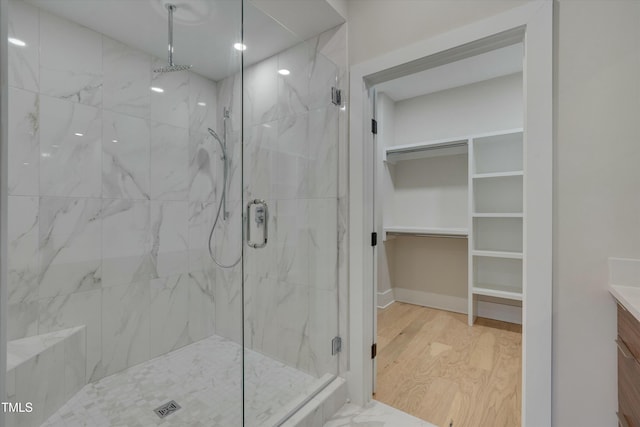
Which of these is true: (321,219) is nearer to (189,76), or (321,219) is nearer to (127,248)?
(127,248)

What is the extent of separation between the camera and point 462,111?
3.19 metres

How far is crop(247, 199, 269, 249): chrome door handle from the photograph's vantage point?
160 centimetres

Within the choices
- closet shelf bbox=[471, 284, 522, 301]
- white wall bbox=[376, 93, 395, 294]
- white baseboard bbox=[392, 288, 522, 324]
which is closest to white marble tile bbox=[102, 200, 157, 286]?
white wall bbox=[376, 93, 395, 294]

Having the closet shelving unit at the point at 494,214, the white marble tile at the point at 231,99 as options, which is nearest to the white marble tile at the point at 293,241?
the white marble tile at the point at 231,99

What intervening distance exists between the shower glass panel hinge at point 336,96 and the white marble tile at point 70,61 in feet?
5.04

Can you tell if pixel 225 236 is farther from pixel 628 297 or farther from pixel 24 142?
pixel 628 297

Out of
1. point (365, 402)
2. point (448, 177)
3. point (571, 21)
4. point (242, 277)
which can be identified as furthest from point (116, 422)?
point (448, 177)

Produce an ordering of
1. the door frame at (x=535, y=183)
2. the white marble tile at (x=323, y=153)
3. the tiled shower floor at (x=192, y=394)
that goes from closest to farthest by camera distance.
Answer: the door frame at (x=535, y=183) → the tiled shower floor at (x=192, y=394) → the white marble tile at (x=323, y=153)

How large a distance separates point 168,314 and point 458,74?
137 inches

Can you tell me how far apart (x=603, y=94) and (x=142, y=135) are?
8.55ft

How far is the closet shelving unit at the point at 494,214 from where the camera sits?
2.84 m

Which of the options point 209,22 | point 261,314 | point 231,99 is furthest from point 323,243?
point 209,22

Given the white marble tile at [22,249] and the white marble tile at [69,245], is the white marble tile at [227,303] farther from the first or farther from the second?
the white marble tile at [22,249]

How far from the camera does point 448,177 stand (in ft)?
10.9
